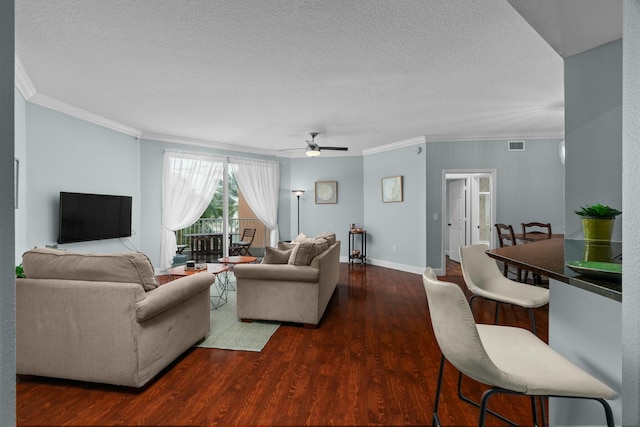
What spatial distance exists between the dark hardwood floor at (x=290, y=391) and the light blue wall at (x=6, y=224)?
1358 millimetres

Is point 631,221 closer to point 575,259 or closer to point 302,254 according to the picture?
point 575,259

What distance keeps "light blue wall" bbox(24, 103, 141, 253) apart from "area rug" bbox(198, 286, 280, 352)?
231cm

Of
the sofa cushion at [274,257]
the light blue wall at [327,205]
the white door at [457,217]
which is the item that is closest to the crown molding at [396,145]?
the light blue wall at [327,205]

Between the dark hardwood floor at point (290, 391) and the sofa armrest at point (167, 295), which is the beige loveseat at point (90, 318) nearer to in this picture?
the sofa armrest at point (167, 295)

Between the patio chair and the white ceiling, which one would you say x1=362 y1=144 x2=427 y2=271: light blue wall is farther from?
the patio chair

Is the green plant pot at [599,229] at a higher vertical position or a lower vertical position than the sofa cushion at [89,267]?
higher

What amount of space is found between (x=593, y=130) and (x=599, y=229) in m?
0.50

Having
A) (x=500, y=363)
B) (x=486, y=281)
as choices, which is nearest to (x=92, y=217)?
(x=486, y=281)

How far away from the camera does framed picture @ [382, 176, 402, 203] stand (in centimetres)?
620

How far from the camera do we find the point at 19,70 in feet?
9.76

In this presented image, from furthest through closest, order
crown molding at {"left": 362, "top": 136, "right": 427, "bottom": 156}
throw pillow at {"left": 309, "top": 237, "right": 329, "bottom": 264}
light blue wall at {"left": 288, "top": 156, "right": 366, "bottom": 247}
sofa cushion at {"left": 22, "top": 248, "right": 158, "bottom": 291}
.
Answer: light blue wall at {"left": 288, "top": 156, "right": 366, "bottom": 247} → crown molding at {"left": 362, "top": 136, "right": 427, "bottom": 156} → throw pillow at {"left": 309, "top": 237, "right": 329, "bottom": 264} → sofa cushion at {"left": 22, "top": 248, "right": 158, "bottom": 291}

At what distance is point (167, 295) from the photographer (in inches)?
87.0

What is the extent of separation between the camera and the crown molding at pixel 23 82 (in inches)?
115

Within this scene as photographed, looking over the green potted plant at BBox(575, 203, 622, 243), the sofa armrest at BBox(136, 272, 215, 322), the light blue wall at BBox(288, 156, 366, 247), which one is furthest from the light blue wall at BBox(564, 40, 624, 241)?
the light blue wall at BBox(288, 156, 366, 247)
